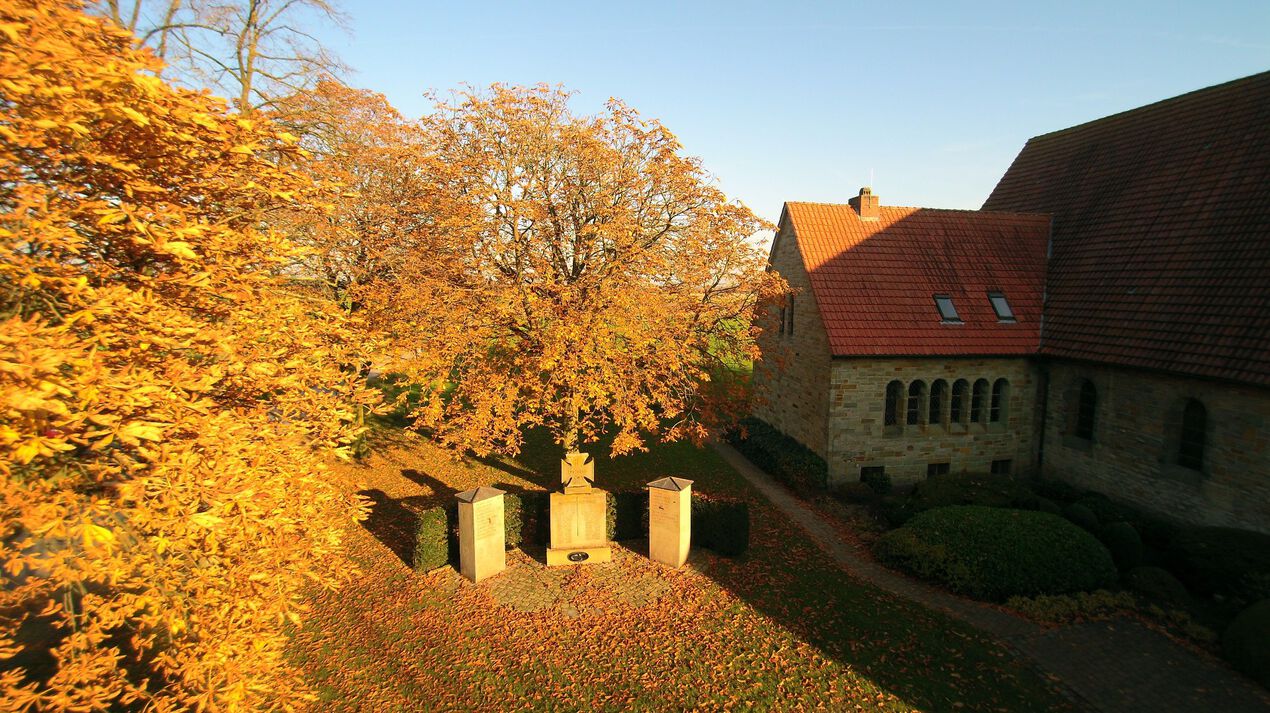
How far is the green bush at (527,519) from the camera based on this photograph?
12.8 m

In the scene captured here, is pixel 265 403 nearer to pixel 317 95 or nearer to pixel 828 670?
pixel 828 670

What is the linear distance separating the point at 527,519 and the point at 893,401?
10959mm

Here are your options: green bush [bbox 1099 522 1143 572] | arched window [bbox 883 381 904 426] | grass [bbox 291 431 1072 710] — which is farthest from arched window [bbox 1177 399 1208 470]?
grass [bbox 291 431 1072 710]

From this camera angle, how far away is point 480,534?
37.4 ft

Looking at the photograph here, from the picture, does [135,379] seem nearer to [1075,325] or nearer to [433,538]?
[433,538]

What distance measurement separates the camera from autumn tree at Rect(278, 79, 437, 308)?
1535 centimetres

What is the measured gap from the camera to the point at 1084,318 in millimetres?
16266

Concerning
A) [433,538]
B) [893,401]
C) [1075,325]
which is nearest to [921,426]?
[893,401]

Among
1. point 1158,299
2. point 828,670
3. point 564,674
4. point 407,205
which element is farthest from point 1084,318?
point 407,205

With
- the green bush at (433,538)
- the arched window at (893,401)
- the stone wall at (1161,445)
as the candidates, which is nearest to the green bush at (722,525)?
the green bush at (433,538)

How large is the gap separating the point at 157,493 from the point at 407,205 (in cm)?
1344

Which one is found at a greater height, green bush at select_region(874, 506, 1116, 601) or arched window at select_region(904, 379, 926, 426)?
arched window at select_region(904, 379, 926, 426)

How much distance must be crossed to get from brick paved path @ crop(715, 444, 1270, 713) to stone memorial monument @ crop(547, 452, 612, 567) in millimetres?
5582

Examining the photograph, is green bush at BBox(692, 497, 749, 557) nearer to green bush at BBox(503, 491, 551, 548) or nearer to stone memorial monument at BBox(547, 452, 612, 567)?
stone memorial monument at BBox(547, 452, 612, 567)
